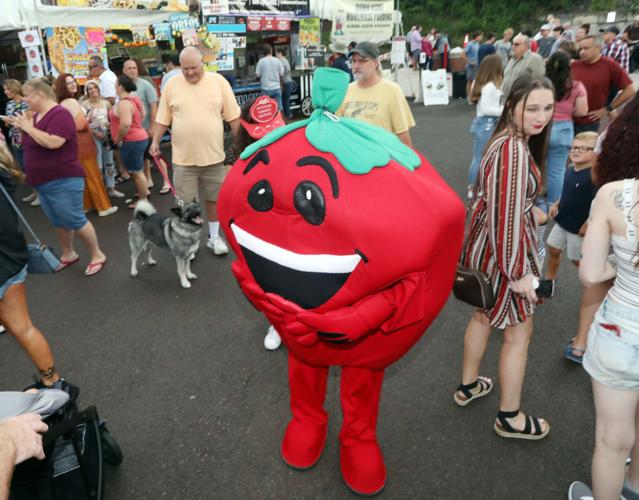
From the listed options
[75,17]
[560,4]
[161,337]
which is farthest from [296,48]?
[560,4]

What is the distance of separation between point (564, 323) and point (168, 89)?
3.48 meters

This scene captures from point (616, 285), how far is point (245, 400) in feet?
6.33

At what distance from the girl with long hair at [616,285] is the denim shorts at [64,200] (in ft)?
12.4

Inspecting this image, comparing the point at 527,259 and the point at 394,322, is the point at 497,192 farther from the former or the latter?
the point at 394,322

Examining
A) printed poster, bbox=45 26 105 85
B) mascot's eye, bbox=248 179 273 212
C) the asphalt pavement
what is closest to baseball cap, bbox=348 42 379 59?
the asphalt pavement

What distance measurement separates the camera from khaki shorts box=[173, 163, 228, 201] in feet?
13.5

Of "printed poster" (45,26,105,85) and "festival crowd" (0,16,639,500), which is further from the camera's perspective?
"printed poster" (45,26,105,85)

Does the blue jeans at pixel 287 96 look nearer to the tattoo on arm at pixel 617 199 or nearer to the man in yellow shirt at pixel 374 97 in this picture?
the man in yellow shirt at pixel 374 97

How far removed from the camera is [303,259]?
57.6 inches

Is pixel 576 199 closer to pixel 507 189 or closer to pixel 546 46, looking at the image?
pixel 507 189

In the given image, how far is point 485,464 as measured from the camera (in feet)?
7.46

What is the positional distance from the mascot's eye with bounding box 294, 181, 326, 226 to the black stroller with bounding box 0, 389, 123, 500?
119 centimetres

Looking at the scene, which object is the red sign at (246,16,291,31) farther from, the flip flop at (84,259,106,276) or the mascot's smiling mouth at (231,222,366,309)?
the mascot's smiling mouth at (231,222,366,309)

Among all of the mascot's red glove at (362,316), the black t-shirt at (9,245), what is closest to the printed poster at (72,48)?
the black t-shirt at (9,245)
